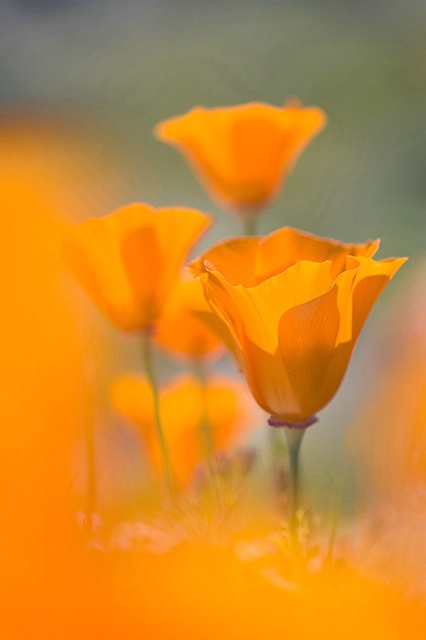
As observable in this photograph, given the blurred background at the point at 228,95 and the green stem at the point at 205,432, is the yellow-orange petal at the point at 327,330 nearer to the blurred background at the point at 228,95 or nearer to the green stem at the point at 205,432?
the green stem at the point at 205,432

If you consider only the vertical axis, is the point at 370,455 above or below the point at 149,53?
below

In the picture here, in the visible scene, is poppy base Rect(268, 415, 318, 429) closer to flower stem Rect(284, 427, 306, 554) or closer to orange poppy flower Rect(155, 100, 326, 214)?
flower stem Rect(284, 427, 306, 554)

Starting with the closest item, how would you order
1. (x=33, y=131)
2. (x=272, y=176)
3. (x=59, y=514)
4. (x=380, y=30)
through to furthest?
(x=59, y=514), (x=272, y=176), (x=33, y=131), (x=380, y=30)

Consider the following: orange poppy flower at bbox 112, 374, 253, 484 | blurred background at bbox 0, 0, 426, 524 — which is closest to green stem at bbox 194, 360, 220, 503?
orange poppy flower at bbox 112, 374, 253, 484

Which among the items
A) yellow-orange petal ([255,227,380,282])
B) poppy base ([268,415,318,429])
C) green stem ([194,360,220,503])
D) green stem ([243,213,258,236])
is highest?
green stem ([243,213,258,236])

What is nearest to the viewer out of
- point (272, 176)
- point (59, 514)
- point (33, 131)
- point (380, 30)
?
point (59, 514)

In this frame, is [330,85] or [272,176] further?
[330,85]

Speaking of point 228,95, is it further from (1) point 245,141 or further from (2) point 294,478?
(2) point 294,478

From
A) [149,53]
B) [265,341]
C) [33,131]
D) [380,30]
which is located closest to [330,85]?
[380,30]

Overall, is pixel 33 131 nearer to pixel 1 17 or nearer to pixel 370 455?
pixel 1 17
